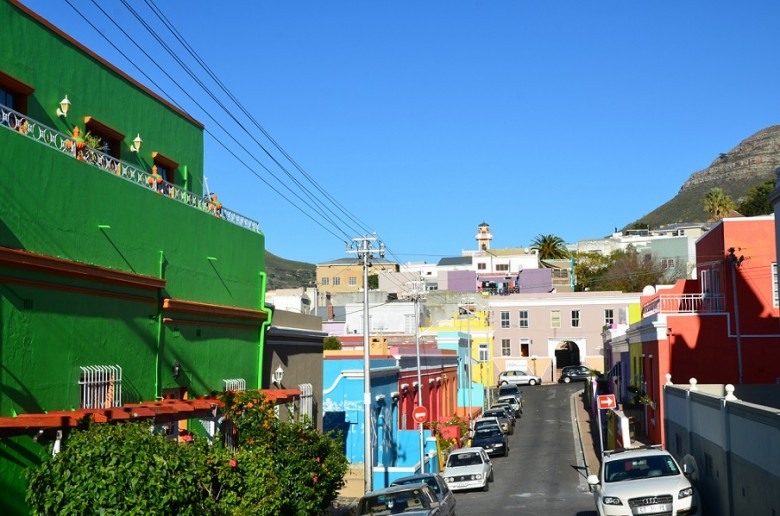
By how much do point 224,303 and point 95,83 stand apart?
5269mm

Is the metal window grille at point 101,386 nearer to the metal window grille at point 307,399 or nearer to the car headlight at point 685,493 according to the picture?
the metal window grille at point 307,399

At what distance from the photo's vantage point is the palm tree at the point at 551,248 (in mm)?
124438

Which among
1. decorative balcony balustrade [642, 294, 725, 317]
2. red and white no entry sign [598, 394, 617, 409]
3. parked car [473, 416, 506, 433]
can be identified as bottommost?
parked car [473, 416, 506, 433]

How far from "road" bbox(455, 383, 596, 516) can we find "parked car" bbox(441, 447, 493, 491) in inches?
12.1

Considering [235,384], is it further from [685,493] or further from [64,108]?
[685,493]

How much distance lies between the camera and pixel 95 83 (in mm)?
18266

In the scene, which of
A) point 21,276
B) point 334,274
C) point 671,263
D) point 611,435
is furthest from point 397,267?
point 21,276

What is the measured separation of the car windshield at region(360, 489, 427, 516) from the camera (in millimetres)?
17281

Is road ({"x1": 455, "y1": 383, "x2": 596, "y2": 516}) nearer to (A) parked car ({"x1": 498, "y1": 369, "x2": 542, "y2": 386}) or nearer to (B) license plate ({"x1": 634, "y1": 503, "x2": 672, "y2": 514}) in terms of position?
(B) license plate ({"x1": 634, "y1": 503, "x2": 672, "y2": 514})

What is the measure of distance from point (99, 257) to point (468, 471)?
63.6 feet

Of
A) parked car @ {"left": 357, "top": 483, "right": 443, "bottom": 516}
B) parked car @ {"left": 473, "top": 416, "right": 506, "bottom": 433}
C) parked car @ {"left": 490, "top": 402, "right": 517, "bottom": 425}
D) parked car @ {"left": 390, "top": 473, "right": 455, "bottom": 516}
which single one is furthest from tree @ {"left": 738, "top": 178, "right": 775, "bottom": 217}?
parked car @ {"left": 357, "top": 483, "right": 443, "bottom": 516}

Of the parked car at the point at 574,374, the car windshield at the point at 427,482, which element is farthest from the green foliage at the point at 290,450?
the parked car at the point at 574,374

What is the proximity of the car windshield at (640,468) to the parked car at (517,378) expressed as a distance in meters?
55.5

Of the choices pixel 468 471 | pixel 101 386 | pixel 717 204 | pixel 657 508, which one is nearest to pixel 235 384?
pixel 101 386
